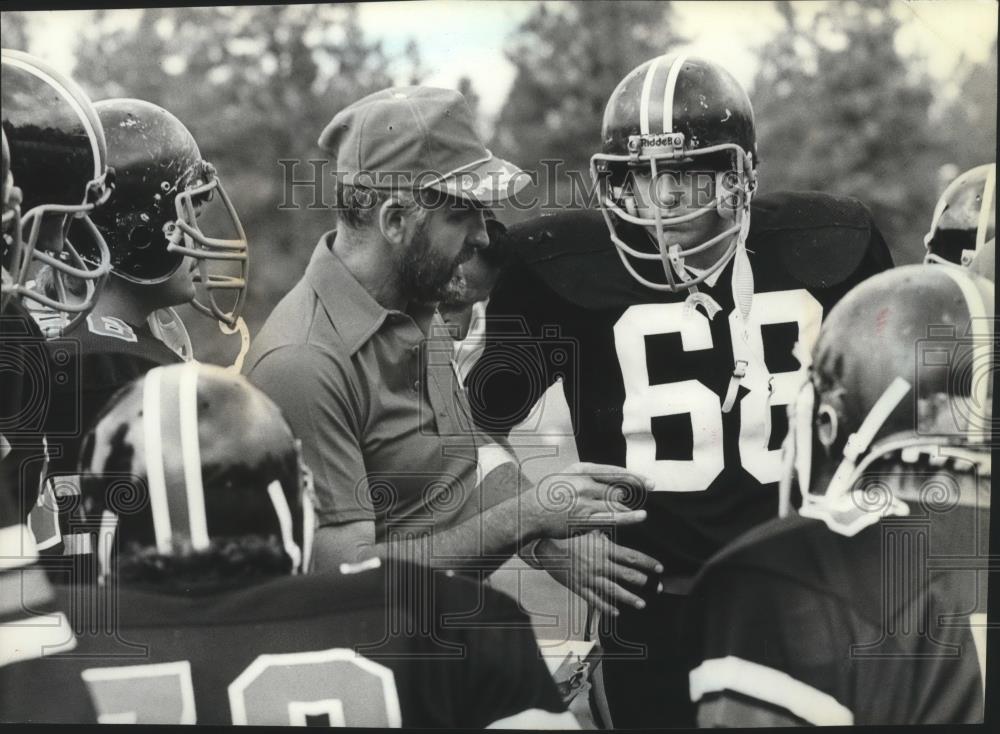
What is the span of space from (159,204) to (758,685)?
204 cm

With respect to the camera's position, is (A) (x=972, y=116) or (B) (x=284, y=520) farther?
(A) (x=972, y=116)

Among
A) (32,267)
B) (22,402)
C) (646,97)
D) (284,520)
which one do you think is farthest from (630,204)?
(22,402)

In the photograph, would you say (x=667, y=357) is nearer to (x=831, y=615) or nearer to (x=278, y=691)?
(x=831, y=615)

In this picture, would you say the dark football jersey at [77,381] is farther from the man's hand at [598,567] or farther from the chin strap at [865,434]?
the chin strap at [865,434]

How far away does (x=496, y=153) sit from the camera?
3.46 metres

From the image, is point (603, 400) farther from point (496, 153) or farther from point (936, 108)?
point (936, 108)

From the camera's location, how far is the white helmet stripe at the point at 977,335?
3.52 m

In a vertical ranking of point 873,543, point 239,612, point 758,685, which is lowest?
point 758,685

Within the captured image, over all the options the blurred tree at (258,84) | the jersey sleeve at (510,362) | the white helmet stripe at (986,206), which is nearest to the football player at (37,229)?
the blurred tree at (258,84)

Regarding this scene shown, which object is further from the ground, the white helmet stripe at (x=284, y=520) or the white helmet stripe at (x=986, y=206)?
the white helmet stripe at (x=986, y=206)

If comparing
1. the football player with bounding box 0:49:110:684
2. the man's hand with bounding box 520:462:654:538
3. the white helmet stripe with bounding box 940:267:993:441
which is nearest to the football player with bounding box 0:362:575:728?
the football player with bounding box 0:49:110:684

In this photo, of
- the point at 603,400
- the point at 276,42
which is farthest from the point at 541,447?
the point at 276,42

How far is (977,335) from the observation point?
3.52 meters

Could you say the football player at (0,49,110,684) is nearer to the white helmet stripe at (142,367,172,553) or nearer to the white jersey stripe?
the white helmet stripe at (142,367,172,553)
